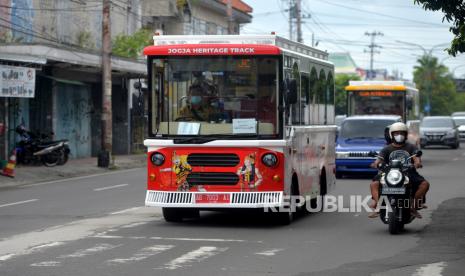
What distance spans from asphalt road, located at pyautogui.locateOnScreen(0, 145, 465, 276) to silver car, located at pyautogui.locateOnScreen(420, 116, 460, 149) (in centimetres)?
3210

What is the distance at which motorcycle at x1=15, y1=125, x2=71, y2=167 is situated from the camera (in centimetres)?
3262

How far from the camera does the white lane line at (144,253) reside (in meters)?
11.7

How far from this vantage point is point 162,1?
52.0m

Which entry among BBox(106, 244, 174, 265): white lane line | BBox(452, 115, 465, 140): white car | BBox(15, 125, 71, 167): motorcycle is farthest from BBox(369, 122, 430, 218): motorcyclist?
BBox(452, 115, 465, 140): white car

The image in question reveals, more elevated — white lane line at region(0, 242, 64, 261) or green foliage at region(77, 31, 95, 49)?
green foliage at region(77, 31, 95, 49)

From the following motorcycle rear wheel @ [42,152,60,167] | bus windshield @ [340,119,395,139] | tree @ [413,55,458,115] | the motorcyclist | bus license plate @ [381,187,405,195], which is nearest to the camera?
bus license plate @ [381,187,405,195]

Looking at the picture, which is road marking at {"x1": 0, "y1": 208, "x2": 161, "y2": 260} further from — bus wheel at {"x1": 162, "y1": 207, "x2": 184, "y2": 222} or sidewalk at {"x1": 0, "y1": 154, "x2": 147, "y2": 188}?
sidewalk at {"x1": 0, "y1": 154, "x2": 147, "y2": 188}

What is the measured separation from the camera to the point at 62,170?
3222cm

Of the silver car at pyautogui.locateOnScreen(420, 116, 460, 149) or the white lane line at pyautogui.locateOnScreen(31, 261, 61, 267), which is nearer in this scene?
the white lane line at pyautogui.locateOnScreen(31, 261, 61, 267)

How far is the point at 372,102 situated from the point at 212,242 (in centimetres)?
2586

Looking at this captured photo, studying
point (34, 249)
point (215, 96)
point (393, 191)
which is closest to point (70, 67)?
point (215, 96)

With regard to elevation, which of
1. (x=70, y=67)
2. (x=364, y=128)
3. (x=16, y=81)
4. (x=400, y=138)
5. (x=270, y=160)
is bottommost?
(x=270, y=160)

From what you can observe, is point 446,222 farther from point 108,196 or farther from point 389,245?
point 108,196

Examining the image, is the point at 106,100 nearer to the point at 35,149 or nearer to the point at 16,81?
the point at 35,149
